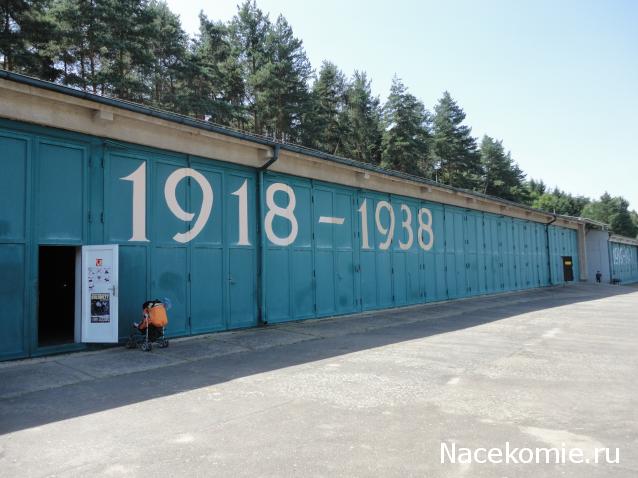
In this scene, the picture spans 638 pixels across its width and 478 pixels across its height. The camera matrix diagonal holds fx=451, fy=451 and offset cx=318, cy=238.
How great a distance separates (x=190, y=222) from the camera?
10117mm

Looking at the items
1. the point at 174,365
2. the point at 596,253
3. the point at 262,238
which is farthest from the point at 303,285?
the point at 596,253

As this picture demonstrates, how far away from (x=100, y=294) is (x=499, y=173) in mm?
62987

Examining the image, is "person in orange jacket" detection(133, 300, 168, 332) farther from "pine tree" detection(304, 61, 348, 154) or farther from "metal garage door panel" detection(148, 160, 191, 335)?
"pine tree" detection(304, 61, 348, 154)

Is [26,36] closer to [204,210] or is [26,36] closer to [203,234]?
[204,210]

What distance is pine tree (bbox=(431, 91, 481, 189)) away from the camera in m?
52.6

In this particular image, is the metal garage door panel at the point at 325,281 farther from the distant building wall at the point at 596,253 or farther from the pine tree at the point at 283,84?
the distant building wall at the point at 596,253

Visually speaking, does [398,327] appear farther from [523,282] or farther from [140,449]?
[523,282]

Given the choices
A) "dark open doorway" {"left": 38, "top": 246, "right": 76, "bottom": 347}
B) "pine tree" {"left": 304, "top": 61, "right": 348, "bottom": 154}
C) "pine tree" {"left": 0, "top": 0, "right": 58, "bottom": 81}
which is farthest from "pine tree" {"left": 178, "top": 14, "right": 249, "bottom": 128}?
"dark open doorway" {"left": 38, "top": 246, "right": 76, "bottom": 347}

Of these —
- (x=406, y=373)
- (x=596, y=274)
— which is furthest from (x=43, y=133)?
(x=596, y=274)

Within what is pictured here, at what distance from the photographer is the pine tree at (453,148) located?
5262cm

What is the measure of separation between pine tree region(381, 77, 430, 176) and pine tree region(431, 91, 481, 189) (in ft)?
28.4

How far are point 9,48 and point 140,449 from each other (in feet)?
74.6

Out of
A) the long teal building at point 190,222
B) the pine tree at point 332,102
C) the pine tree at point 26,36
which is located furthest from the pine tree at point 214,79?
the long teal building at point 190,222

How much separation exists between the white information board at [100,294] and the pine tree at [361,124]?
35.4 metres
